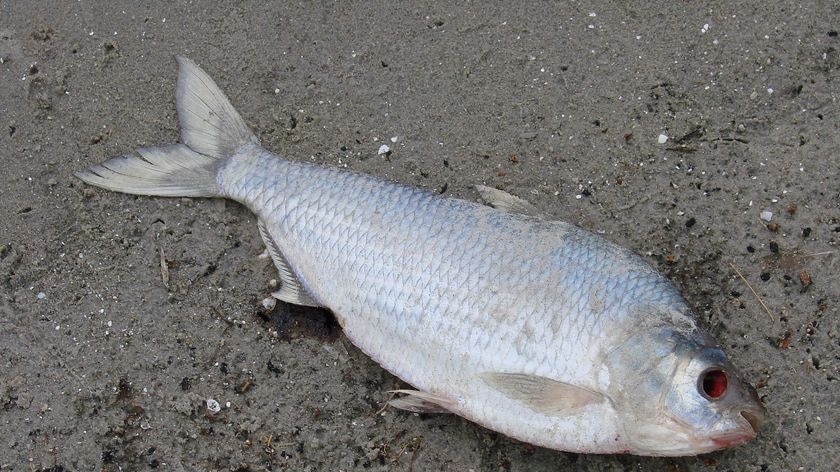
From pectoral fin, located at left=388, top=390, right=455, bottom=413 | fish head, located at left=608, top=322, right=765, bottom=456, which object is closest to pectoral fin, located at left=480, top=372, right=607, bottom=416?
fish head, located at left=608, top=322, right=765, bottom=456

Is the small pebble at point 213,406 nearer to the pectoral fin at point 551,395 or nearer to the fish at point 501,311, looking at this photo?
the fish at point 501,311

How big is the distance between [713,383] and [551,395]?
0.66m

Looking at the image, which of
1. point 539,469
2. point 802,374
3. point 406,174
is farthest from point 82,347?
point 802,374

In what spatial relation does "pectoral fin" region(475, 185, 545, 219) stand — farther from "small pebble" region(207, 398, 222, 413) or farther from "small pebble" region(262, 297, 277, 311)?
"small pebble" region(207, 398, 222, 413)

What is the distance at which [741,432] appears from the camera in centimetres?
287

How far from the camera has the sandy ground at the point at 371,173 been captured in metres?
3.48

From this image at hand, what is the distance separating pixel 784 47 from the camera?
390 centimetres

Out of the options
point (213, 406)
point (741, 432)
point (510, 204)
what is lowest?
point (213, 406)

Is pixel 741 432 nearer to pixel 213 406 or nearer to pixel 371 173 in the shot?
pixel 371 173

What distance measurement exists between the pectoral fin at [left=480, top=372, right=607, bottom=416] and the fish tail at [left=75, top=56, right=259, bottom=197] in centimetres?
182

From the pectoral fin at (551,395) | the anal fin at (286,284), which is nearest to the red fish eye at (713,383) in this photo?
the pectoral fin at (551,395)

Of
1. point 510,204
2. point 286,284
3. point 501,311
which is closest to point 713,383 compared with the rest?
point 501,311

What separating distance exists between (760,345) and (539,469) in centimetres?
124

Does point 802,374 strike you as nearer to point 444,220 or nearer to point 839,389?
point 839,389
